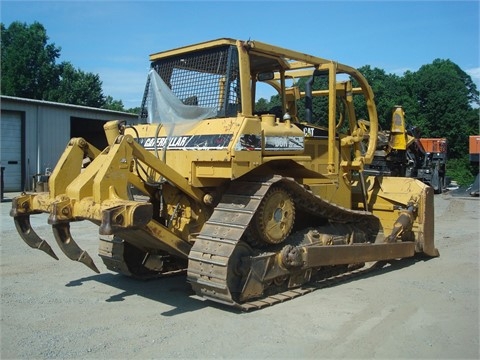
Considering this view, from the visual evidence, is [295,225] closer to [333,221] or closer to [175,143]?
[333,221]

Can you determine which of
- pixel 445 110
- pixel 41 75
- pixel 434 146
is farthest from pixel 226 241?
pixel 41 75

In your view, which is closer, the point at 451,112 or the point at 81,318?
the point at 81,318

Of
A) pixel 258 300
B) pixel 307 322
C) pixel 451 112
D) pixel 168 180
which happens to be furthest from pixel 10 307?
pixel 451 112

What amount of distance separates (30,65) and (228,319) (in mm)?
44325

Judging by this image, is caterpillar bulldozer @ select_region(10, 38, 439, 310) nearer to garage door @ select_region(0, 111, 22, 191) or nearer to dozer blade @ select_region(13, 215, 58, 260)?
dozer blade @ select_region(13, 215, 58, 260)

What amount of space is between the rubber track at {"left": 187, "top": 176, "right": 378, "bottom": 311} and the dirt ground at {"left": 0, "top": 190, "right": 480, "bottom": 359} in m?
0.22

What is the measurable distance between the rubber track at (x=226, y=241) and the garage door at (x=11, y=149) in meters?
16.5

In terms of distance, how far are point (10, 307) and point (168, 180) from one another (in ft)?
7.33

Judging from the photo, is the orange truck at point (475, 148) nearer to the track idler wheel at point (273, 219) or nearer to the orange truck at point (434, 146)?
the orange truck at point (434, 146)

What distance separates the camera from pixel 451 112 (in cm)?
3959

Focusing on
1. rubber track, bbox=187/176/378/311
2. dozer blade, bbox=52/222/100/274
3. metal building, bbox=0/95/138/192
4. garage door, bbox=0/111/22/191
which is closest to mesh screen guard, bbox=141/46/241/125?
rubber track, bbox=187/176/378/311

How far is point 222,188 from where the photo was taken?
629cm

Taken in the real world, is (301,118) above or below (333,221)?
above

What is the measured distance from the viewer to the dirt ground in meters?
4.58
